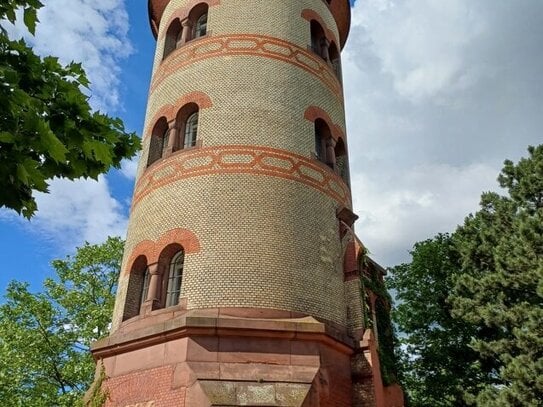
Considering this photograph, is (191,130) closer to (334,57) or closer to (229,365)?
(334,57)

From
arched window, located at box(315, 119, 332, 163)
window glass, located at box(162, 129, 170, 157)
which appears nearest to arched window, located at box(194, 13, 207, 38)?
window glass, located at box(162, 129, 170, 157)

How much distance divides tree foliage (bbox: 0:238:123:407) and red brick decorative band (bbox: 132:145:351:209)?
879 cm

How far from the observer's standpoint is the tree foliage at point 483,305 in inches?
604

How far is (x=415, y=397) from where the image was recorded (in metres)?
19.8

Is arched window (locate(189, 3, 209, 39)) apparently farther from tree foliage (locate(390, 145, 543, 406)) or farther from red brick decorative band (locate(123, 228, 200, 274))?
tree foliage (locate(390, 145, 543, 406))

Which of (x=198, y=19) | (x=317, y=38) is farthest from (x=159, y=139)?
(x=317, y=38)

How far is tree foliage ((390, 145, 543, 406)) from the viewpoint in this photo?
15.4 metres

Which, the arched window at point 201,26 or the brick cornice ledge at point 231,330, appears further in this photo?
the arched window at point 201,26

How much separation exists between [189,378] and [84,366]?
412 inches

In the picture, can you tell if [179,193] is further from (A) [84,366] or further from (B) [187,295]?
(A) [84,366]

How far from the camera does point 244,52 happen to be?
12.9 metres

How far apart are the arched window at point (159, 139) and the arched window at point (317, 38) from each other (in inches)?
187

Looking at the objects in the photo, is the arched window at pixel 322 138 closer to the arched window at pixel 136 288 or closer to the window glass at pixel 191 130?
the window glass at pixel 191 130

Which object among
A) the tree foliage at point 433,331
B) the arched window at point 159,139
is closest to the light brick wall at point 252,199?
the arched window at point 159,139
